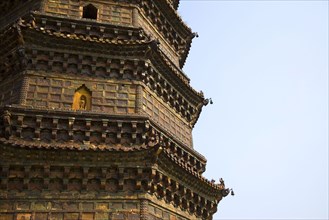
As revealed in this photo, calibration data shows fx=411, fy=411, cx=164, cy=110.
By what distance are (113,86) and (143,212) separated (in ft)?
15.4

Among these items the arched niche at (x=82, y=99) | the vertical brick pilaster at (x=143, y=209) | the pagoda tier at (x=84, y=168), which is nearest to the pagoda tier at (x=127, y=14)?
the arched niche at (x=82, y=99)

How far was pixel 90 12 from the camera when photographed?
16484 mm

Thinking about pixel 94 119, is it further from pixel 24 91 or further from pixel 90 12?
pixel 90 12

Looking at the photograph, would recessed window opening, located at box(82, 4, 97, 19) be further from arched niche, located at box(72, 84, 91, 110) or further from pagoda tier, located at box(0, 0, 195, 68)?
arched niche, located at box(72, 84, 91, 110)

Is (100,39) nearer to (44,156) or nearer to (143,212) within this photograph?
(44,156)

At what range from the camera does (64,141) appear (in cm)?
1288

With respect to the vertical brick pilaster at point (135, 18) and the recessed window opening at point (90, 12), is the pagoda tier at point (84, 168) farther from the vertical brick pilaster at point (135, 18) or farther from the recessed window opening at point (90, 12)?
the recessed window opening at point (90, 12)

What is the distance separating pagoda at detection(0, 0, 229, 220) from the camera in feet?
38.8

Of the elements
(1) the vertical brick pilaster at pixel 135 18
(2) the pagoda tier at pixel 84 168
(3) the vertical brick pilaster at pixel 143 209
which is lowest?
(3) the vertical brick pilaster at pixel 143 209

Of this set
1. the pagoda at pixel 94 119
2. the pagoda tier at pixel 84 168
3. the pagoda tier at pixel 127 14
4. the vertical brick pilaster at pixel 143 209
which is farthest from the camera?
the pagoda tier at pixel 127 14

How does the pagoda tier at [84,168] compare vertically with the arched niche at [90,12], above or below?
below

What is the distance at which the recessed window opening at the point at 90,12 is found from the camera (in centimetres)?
1639

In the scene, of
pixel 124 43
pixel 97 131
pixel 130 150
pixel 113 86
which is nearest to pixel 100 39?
pixel 124 43

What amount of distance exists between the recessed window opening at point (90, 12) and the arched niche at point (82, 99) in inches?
143
